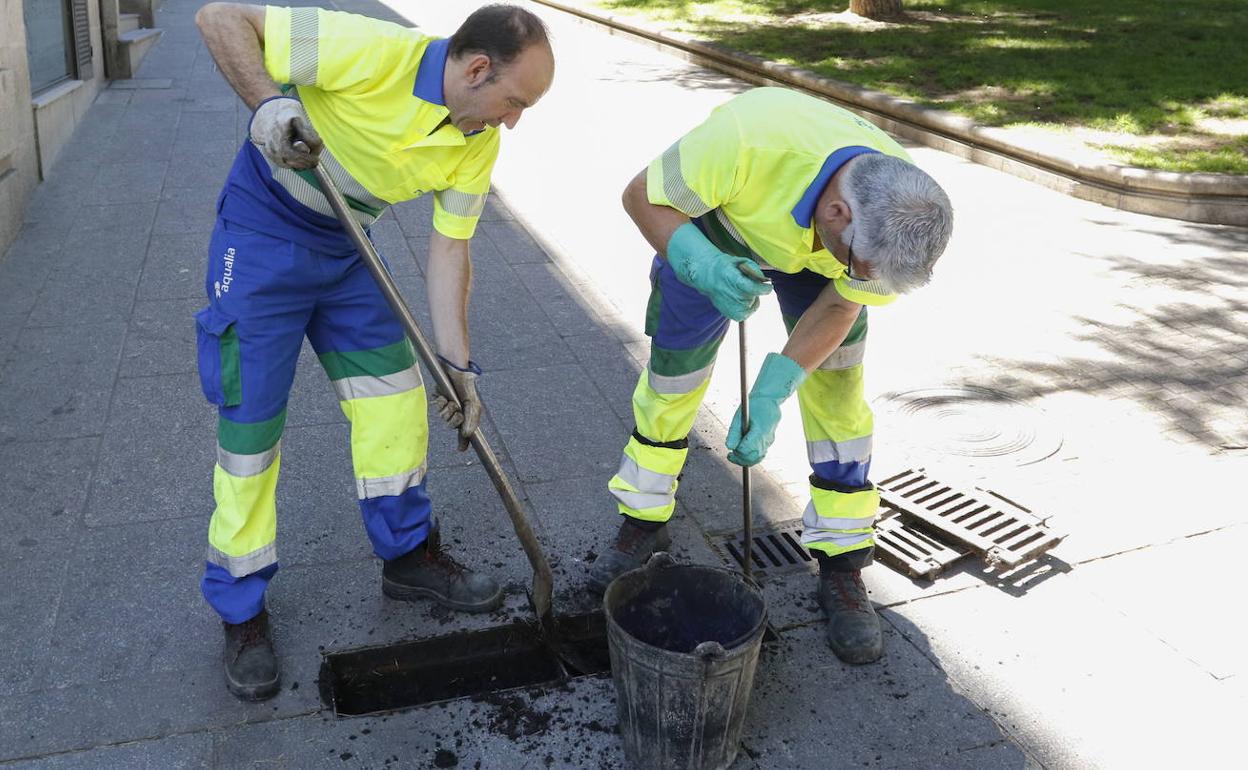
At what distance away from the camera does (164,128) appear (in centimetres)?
880

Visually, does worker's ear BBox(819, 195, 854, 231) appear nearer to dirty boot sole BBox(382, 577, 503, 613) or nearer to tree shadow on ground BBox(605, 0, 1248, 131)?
dirty boot sole BBox(382, 577, 503, 613)

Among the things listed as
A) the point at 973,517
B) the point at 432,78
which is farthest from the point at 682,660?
the point at 973,517

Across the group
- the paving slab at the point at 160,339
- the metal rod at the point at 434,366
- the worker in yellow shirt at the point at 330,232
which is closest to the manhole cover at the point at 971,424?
the metal rod at the point at 434,366

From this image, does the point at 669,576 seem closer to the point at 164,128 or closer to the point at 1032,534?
the point at 1032,534

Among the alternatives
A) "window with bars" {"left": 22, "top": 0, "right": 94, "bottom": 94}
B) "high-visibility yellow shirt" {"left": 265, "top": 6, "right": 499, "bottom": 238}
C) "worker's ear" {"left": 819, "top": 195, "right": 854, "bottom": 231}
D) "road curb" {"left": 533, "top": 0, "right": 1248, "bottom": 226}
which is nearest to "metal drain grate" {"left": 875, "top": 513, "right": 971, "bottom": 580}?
"worker's ear" {"left": 819, "top": 195, "right": 854, "bottom": 231}

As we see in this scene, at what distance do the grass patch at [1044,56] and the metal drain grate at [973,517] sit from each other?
14.8ft

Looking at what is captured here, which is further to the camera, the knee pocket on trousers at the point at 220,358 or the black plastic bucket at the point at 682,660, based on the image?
the knee pocket on trousers at the point at 220,358

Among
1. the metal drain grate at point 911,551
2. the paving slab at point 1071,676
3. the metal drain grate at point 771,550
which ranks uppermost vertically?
the paving slab at point 1071,676

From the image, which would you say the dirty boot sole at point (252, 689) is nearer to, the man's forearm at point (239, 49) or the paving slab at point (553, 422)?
the paving slab at point (553, 422)

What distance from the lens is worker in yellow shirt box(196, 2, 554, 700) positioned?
277cm

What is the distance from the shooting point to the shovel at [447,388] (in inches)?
108

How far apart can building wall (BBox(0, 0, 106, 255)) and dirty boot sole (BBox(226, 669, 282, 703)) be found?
13.1 feet

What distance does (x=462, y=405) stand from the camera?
10.1 ft

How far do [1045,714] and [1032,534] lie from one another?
2.75 ft
